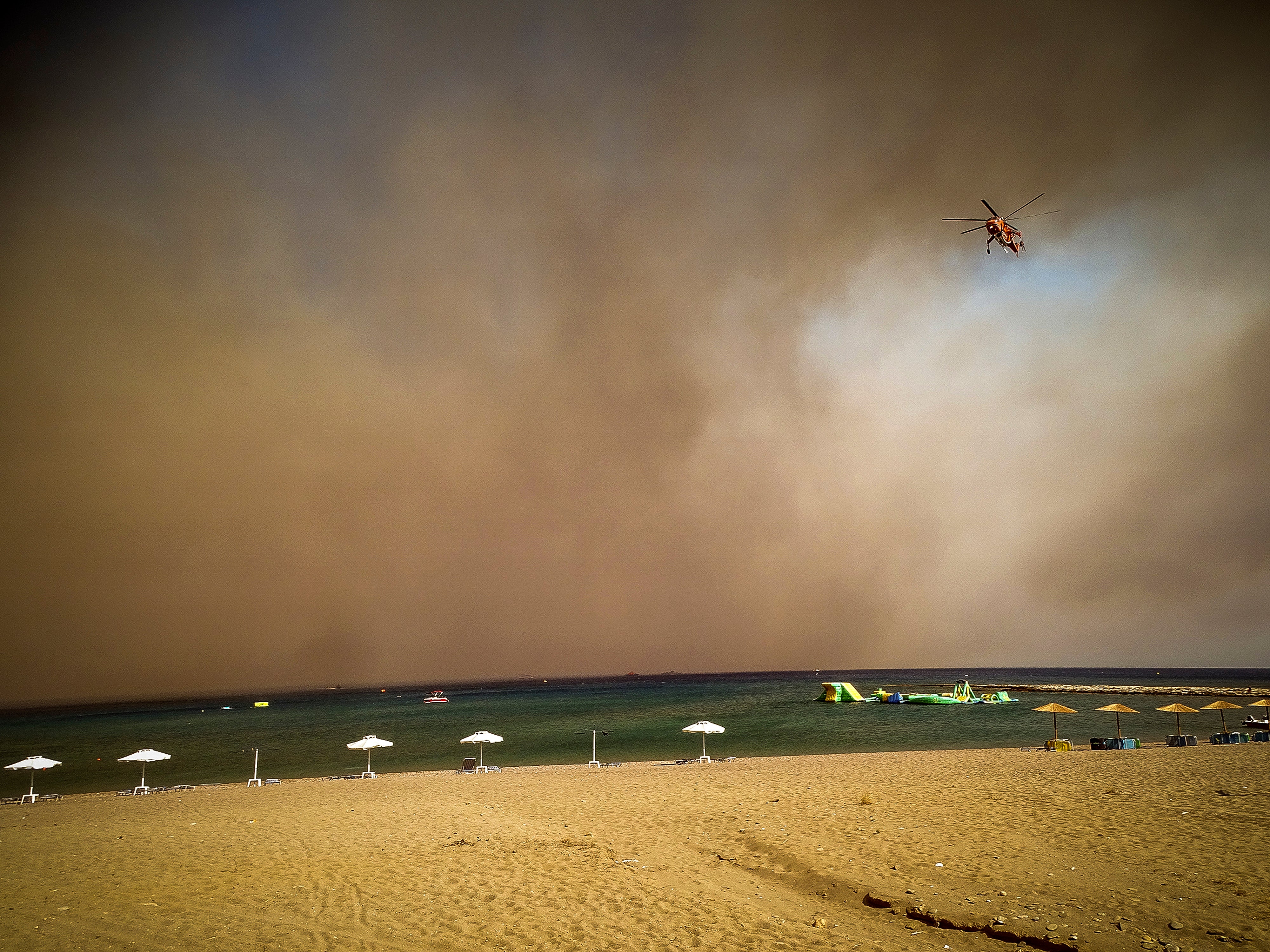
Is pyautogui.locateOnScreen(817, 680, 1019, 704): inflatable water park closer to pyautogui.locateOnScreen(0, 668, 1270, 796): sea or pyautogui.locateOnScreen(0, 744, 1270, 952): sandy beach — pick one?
pyautogui.locateOnScreen(0, 668, 1270, 796): sea

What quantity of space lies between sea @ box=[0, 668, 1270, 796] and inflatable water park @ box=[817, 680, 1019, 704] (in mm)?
2121

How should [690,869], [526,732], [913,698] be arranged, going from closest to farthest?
[690,869] → [526,732] → [913,698]

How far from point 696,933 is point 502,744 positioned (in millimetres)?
41372

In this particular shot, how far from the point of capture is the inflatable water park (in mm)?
76562

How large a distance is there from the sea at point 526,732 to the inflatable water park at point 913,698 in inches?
83.5

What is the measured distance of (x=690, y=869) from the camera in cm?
1259

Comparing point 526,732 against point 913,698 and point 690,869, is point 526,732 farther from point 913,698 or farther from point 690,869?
point 913,698

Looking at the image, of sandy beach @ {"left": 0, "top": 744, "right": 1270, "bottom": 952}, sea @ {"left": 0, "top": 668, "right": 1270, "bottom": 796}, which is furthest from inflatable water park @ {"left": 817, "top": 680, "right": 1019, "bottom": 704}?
sandy beach @ {"left": 0, "top": 744, "right": 1270, "bottom": 952}

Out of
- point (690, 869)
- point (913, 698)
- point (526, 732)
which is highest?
point (690, 869)

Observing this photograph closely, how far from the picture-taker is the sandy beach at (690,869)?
372 inches

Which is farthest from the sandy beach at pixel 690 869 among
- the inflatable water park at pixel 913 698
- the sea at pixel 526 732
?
the inflatable water park at pixel 913 698

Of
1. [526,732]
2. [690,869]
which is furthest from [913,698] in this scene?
[690,869]

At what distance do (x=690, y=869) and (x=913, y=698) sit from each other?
77.2 meters

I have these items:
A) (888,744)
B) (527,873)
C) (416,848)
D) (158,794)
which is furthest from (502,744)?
(527,873)
